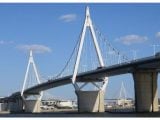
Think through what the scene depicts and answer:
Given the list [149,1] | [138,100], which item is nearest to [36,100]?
[138,100]

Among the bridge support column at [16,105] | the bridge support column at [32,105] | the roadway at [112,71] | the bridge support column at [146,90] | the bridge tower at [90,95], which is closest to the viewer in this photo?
the roadway at [112,71]

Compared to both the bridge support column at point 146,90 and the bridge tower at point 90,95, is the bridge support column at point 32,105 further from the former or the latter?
the bridge support column at point 146,90

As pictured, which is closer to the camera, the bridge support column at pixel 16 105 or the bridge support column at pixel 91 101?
the bridge support column at pixel 91 101

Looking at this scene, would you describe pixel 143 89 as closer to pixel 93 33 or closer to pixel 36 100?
pixel 93 33

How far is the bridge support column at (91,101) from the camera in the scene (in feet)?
144

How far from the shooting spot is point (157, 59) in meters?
32.8

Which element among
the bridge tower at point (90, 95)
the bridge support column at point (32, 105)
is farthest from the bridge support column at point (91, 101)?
the bridge support column at point (32, 105)

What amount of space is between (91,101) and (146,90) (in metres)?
6.62

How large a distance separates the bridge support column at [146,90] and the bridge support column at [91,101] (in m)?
5.21

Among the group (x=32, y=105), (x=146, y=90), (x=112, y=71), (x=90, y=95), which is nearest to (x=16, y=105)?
(x=32, y=105)

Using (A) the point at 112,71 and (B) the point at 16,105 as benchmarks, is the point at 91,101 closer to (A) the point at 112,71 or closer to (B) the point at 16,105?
(A) the point at 112,71

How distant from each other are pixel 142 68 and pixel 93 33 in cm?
697

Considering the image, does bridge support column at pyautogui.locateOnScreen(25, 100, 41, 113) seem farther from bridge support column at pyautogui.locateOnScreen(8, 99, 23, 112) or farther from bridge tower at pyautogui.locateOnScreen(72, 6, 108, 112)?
bridge tower at pyautogui.locateOnScreen(72, 6, 108, 112)

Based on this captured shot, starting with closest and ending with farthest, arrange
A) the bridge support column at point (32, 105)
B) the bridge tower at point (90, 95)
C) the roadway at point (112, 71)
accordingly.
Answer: the roadway at point (112, 71) → the bridge tower at point (90, 95) → the bridge support column at point (32, 105)
